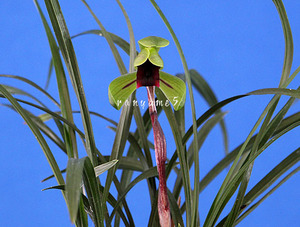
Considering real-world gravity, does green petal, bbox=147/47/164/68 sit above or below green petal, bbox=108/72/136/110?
above

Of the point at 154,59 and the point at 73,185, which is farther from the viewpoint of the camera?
the point at 154,59

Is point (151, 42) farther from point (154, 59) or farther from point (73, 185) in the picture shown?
point (73, 185)

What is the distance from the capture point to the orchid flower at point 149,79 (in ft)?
2.86

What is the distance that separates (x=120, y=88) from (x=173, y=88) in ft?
0.37

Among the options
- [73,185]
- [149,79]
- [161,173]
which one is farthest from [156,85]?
[73,185]

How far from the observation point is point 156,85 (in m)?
0.90

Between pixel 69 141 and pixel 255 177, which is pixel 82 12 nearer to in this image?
pixel 255 177

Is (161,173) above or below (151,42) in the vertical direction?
below

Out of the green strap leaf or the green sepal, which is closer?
the green strap leaf

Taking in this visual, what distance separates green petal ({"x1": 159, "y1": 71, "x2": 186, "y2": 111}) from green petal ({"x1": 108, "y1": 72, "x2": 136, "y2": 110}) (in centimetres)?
6

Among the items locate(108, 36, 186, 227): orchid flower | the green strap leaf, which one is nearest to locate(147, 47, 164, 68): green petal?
locate(108, 36, 186, 227): orchid flower

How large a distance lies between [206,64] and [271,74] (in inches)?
32.1

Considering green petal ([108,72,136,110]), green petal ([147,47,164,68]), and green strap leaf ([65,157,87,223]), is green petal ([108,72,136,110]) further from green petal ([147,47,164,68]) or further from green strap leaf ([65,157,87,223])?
green strap leaf ([65,157,87,223])

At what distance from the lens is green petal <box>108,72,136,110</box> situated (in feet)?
2.88
